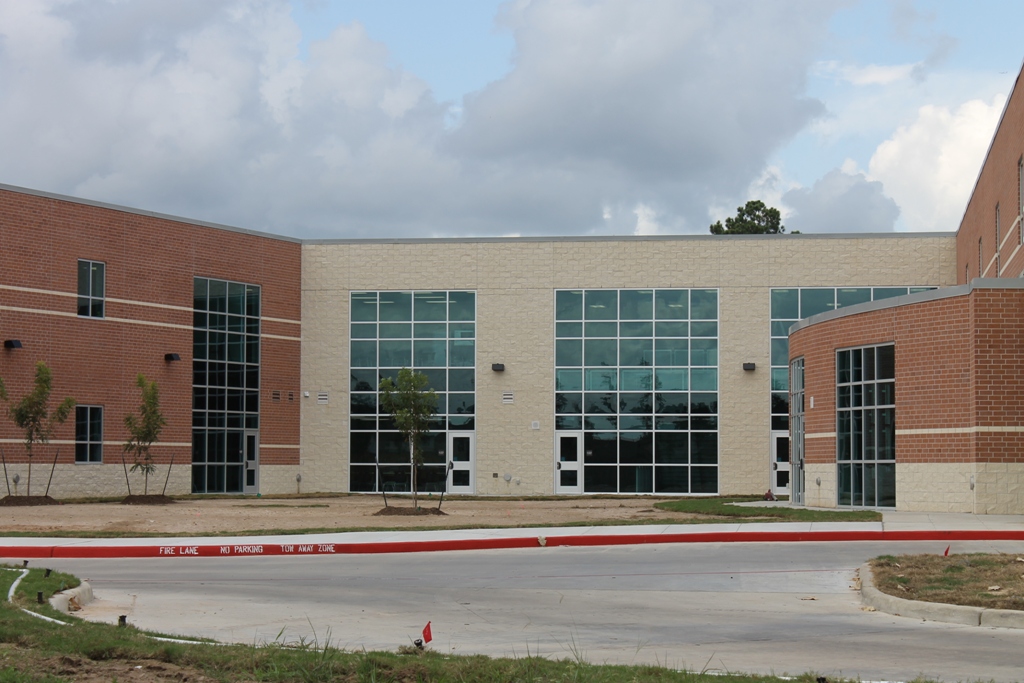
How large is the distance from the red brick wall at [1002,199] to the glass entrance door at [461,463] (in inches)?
731

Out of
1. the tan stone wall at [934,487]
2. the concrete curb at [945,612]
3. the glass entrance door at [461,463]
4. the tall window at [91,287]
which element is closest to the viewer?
the concrete curb at [945,612]

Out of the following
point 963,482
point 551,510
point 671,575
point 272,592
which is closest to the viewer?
point 272,592

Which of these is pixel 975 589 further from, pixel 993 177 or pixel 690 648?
pixel 993 177

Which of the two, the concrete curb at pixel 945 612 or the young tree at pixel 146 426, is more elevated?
the young tree at pixel 146 426

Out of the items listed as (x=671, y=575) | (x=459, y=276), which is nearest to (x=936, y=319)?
(x=671, y=575)

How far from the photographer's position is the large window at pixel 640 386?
45.2m

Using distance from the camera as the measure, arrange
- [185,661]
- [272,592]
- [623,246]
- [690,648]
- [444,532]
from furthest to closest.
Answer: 1. [623,246]
2. [444,532]
3. [272,592]
4. [690,648]
5. [185,661]

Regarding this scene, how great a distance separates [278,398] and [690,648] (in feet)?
124

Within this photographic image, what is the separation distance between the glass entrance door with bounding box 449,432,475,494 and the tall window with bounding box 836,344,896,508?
19.1 m

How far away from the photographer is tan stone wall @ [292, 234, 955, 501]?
4472 centimetres

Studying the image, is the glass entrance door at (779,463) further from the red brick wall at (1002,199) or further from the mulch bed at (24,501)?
the mulch bed at (24,501)

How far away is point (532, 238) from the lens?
4647cm

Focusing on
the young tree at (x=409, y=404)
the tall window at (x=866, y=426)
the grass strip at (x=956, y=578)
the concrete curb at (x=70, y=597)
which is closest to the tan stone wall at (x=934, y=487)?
the tall window at (x=866, y=426)

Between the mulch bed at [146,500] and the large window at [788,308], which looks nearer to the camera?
the mulch bed at [146,500]
